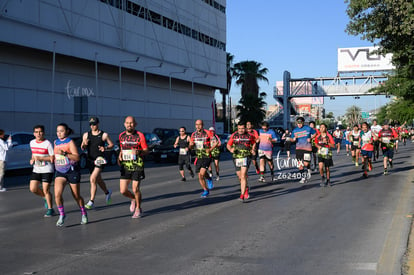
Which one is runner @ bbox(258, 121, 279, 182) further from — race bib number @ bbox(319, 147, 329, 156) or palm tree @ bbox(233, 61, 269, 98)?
palm tree @ bbox(233, 61, 269, 98)

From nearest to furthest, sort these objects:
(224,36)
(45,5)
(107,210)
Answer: (107,210), (45,5), (224,36)

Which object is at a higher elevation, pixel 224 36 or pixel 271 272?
pixel 224 36

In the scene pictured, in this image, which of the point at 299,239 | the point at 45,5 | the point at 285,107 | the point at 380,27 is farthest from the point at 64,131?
the point at 285,107

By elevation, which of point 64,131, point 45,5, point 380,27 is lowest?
point 64,131

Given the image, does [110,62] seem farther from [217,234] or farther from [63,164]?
[217,234]

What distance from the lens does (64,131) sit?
888 cm

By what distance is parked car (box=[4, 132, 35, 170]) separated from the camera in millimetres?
19344

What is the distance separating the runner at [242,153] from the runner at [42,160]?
4118 millimetres

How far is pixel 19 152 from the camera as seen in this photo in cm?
1972

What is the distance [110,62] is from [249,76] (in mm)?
29672

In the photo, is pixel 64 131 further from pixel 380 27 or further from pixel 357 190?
pixel 380 27

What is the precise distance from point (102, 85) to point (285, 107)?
31.7m

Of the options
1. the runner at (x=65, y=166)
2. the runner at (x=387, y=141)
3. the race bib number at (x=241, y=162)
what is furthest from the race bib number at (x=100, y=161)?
the runner at (x=387, y=141)

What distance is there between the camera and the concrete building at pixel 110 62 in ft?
94.6
